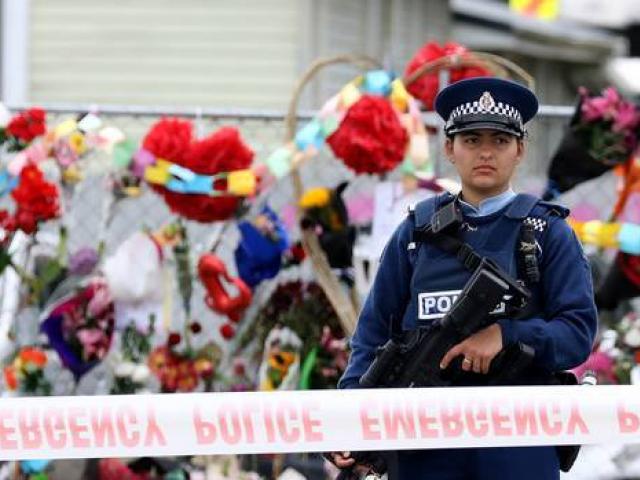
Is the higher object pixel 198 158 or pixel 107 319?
pixel 198 158

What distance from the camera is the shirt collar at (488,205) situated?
4406 mm

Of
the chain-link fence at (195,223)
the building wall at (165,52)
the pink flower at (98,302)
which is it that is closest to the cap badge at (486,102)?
the chain-link fence at (195,223)

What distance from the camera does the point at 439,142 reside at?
791 cm

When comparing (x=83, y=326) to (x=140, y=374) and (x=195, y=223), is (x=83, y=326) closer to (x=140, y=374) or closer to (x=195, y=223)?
(x=140, y=374)

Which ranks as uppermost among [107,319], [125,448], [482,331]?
[482,331]

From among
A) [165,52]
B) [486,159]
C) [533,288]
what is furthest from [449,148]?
[165,52]

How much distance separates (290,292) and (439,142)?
937 millimetres

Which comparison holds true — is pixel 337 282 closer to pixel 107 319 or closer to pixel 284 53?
pixel 107 319

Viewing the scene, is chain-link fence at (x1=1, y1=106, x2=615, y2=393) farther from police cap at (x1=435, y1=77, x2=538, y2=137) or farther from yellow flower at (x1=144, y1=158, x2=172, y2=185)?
police cap at (x1=435, y1=77, x2=538, y2=137)

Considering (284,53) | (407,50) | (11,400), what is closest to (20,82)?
(284,53)

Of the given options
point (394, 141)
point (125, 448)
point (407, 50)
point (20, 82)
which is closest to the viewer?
point (125, 448)

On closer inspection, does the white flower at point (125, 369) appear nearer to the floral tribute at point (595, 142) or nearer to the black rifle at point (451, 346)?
the floral tribute at point (595, 142)

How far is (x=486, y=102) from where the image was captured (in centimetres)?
445

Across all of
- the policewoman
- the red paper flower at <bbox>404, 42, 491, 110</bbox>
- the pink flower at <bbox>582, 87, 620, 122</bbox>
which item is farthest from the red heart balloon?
the policewoman
